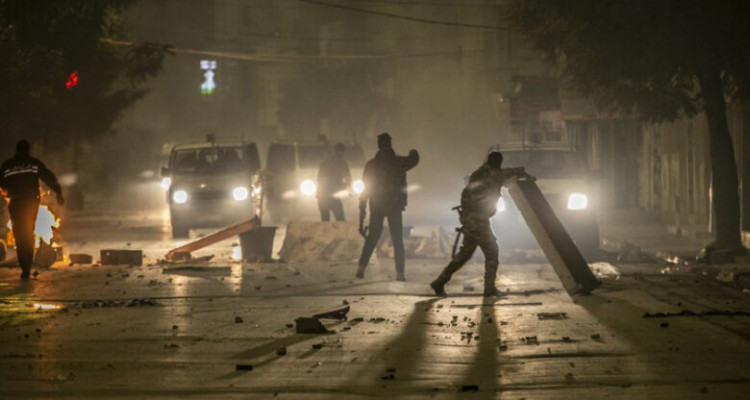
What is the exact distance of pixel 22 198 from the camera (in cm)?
1839

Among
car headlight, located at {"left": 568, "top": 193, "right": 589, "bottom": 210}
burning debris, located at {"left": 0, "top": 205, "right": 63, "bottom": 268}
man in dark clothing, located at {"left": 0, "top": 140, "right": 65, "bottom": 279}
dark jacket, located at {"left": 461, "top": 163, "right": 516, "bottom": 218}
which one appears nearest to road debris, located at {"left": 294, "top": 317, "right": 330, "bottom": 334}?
dark jacket, located at {"left": 461, "top": 163, "right": 516, "bottom": 218}

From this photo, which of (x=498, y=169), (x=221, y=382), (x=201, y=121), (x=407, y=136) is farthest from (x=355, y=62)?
(x=221, y=382)

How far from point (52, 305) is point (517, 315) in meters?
5.39

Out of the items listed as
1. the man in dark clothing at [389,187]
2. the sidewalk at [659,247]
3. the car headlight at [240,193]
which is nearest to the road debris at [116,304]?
the man in dark clothing at [389,187]

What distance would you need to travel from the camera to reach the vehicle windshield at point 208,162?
30375 mm

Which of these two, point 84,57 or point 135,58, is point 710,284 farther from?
point 135,58

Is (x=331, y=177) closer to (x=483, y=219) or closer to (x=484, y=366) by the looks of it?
(x=483, y=219)

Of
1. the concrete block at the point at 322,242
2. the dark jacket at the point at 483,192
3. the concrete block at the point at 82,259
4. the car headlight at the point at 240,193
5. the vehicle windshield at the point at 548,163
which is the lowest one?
the concrete block at the point at 82,259

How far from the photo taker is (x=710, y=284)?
1709cm

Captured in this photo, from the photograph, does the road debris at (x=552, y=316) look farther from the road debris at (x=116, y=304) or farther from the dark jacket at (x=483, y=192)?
the road debris at (x=116, y=304)


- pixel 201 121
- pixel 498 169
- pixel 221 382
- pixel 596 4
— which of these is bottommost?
pixel 221 382

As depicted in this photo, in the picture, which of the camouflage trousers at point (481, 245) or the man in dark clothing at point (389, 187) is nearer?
the camouflage trousers at point (481, 245)

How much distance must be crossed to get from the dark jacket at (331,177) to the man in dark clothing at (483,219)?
8.59 metres

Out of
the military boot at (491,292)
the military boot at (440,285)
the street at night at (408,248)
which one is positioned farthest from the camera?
the military boot at (440,285)
